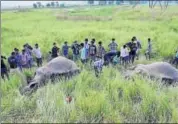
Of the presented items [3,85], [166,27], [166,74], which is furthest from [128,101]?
[166,27]

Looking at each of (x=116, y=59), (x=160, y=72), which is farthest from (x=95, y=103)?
(x=116, y=59)

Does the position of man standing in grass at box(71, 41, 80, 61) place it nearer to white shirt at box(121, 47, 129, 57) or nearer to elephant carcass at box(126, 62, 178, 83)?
white shirt at box(121, 47, 129, 57)

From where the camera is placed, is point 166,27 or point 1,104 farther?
point 166,27

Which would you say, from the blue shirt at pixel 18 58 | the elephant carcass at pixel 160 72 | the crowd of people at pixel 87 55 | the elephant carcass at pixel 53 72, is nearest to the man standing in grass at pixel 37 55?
the crowd of people at pixel 87 55

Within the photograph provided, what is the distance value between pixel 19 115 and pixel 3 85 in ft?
4.36

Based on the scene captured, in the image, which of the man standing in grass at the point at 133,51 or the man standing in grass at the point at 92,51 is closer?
the man standing in grass at the point at 92,51

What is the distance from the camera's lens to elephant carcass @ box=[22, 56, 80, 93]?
7.80 meters

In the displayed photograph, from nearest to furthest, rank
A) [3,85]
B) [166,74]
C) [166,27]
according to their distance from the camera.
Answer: [3,85] < [166,74] < [166,27]

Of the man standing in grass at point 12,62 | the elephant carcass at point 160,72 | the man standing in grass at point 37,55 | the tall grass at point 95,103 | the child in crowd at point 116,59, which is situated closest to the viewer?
the tall grass at point 95,103

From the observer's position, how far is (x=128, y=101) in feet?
21.3

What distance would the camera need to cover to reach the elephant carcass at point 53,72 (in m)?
7.80

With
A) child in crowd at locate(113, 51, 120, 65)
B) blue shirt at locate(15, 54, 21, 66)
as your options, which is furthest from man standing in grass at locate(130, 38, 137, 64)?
blue shirt at locate(15, 54, 21, 66)

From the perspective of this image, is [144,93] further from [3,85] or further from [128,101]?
[3,85]

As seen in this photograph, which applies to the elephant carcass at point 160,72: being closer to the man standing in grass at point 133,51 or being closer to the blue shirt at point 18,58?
the man standing in grass at point 133,51
